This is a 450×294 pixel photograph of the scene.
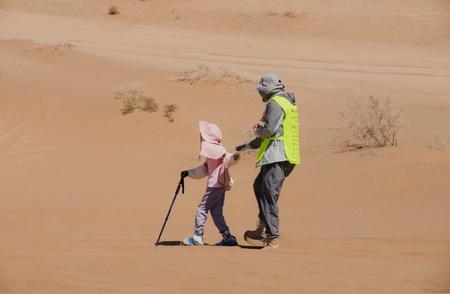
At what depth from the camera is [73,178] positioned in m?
16.8

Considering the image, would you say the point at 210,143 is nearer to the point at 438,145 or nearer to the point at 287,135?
the point at 287,135

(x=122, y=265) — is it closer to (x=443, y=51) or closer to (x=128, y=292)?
(x=128, y=292)

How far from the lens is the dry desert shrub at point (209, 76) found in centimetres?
2333

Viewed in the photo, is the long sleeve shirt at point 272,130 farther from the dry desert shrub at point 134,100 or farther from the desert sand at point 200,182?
the dry desert shrub at point 134,100

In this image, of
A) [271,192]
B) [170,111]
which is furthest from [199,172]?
[170,111]

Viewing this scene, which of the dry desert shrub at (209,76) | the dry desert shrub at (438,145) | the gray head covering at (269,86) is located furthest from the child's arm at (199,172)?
the dry desert shrub at (209,76)

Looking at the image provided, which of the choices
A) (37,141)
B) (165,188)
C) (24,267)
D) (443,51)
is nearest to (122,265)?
(24,267)

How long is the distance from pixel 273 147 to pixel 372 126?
6.06 metres

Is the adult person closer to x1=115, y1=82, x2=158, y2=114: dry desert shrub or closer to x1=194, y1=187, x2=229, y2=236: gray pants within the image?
x1=194, y1=187, x2=229, y2=236: gray pants

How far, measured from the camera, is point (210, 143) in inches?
407

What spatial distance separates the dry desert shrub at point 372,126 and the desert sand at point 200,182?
366 millimetres

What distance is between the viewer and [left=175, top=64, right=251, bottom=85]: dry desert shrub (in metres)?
23.3

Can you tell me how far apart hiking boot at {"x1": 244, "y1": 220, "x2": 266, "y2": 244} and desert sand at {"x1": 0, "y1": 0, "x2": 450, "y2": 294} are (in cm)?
38

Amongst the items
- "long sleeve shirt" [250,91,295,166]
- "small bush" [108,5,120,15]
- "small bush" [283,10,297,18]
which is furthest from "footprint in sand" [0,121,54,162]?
"small bush" [108,5,120,15]
